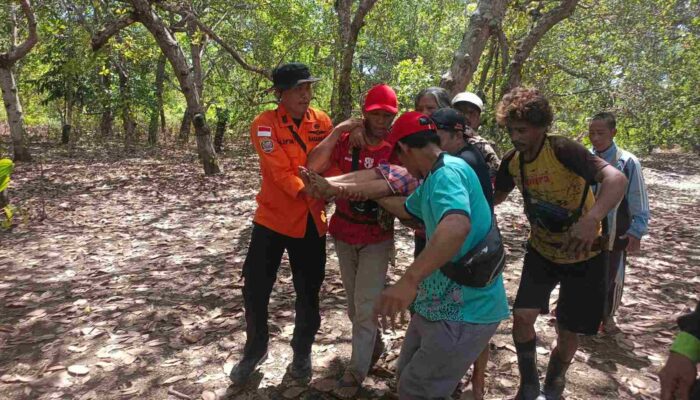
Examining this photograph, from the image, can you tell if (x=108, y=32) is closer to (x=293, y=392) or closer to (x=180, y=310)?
(x=180, y=310)

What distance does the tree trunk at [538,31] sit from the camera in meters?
6.24

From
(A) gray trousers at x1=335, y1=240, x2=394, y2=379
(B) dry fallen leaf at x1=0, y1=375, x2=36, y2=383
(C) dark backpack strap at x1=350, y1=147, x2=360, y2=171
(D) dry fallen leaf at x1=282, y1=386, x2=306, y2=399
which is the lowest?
(B) dry fallen leaf at x1=0, y1=375, x2=36, y2=383

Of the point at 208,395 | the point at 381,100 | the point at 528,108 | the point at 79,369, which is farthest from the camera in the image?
the point at 79,369

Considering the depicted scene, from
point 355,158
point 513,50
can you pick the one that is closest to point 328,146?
point 355,158

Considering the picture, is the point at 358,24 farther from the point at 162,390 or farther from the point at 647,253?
the point at 162,390

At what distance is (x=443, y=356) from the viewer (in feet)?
6.63

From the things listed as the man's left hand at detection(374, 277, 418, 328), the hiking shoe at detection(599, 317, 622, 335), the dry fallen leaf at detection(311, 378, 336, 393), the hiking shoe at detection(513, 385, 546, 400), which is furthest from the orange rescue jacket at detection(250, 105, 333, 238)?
the hiking shoe at detection(599, 317, 622, 335)

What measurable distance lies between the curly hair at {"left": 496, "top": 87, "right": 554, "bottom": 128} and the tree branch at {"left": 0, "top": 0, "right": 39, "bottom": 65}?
9.40 meters

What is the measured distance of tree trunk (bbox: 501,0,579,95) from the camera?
20.5ft

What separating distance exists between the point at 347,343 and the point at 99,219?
547cm

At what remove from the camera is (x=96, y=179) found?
35.3 feet

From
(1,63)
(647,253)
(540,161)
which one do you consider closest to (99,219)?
(1,63)

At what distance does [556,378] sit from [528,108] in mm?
1772

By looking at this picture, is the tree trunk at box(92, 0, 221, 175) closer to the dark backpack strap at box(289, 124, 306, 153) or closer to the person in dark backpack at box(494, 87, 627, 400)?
the dark backpack strap at box(289, 124, 306, 153)
